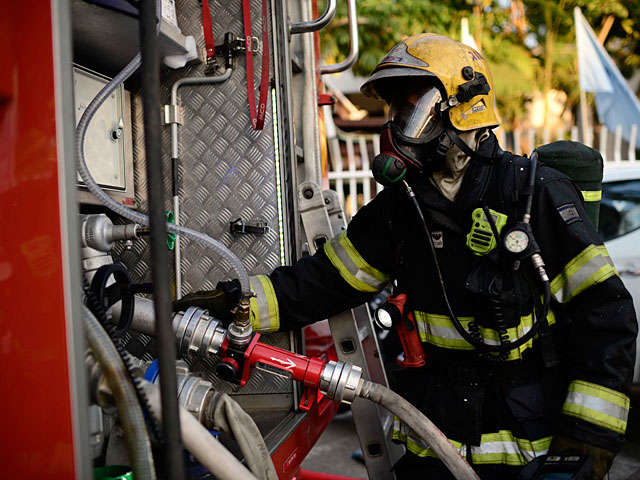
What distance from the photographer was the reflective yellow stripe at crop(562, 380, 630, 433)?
1805 millimetres

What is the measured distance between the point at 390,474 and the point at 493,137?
58.1 inches

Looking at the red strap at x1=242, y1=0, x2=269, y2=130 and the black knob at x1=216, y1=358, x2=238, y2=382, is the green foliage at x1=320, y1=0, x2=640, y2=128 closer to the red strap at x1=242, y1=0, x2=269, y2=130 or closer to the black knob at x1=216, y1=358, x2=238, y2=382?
the red strap at x1=242, y1=0, x2=269, y2=130

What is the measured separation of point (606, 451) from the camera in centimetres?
179

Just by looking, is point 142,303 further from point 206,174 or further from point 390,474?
point 390,474

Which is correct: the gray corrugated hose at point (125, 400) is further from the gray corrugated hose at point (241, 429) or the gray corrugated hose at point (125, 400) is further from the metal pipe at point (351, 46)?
the metal pipe at point (351, 46)

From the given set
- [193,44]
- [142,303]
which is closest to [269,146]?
[193,44]

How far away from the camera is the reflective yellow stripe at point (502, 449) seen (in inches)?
76.8

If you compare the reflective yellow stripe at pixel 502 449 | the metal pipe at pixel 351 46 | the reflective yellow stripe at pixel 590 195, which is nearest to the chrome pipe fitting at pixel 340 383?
the reflective yellow stripe at pixel 502 449

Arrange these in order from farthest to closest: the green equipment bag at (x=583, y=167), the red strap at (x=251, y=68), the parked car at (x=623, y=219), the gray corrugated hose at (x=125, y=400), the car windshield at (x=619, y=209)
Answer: the car windshield at (x=619, y=209), the parked car at (x=623, y=219), the red strap at (x=251, y=68), the green equipment bag at (x=583, y=167), the gray corrugated hose at (x=125, y=400)

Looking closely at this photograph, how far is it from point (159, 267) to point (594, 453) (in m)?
1.54

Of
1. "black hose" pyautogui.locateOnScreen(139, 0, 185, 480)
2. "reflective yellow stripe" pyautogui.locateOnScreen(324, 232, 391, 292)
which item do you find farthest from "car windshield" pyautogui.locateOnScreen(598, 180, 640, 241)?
"black hose" pyautogui.locateOnScreen(139, 0, 185, 480)

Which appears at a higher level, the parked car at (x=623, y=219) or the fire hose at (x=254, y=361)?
the parked car at (x=623, y=219)

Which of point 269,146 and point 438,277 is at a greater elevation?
point 269,146

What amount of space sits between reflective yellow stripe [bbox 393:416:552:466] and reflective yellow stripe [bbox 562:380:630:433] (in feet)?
0.62
